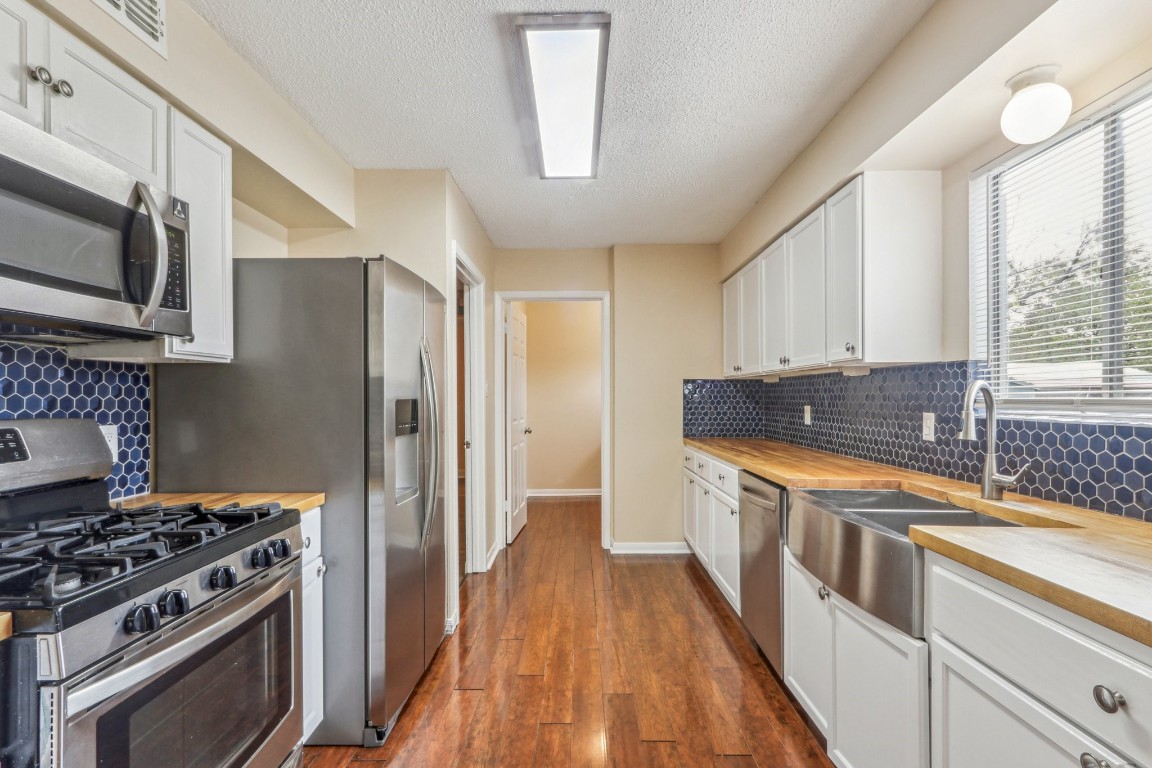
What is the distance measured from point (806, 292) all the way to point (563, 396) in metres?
3.95

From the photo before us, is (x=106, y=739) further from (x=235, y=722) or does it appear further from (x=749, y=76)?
(x=749, y=76)

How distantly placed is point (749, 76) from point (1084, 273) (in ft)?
4.14

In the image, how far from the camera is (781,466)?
2.36 metres

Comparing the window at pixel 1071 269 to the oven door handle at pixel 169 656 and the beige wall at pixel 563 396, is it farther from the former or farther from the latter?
the beige wall at pixel 563 396

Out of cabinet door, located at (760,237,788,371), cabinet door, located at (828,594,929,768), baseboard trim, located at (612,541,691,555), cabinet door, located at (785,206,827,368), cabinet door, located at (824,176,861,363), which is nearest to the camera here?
cabinet door, located at (828,594,929,768)

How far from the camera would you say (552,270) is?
4.20m

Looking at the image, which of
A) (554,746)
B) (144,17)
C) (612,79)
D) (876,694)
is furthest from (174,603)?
(612,79)

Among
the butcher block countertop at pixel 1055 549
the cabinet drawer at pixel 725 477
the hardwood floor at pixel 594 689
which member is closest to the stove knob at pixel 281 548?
the hardwood floor at pixel 594 689

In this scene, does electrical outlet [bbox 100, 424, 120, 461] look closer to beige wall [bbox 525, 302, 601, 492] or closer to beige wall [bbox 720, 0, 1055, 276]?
beige wall [bbox 720, 0, 1055, 276]

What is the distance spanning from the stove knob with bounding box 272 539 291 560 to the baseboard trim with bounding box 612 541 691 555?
2864mm

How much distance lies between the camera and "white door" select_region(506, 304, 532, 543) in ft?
13.9

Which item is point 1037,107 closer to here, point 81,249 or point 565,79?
Answer: point 565,79

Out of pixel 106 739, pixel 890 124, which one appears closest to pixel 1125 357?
pixel 890 124

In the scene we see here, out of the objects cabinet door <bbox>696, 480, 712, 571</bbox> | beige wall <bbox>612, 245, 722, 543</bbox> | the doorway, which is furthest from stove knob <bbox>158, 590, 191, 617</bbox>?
the doorway
